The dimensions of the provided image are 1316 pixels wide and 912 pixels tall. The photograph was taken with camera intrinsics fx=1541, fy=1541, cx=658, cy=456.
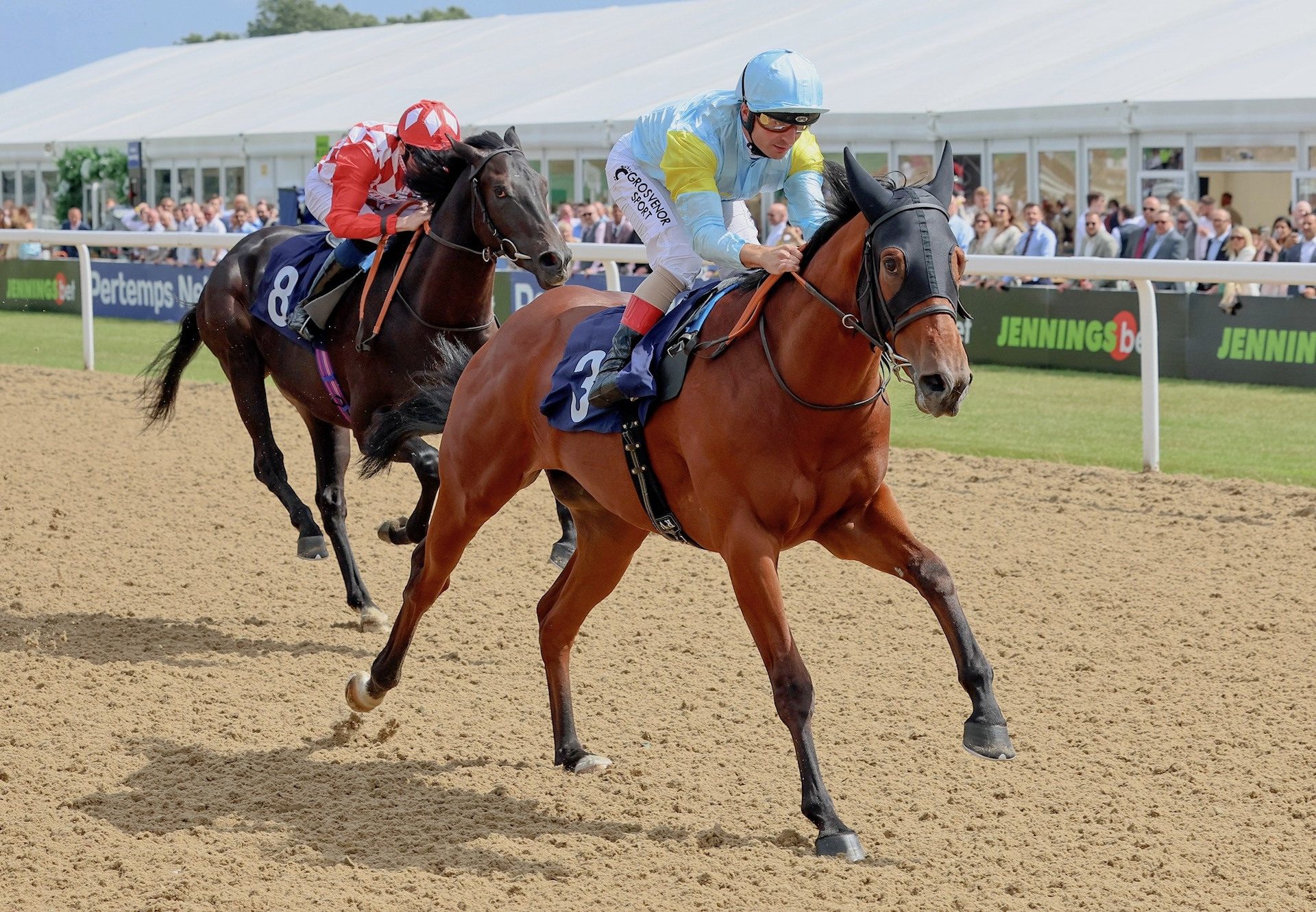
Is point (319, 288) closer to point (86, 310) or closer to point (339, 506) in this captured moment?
point (339, 506)

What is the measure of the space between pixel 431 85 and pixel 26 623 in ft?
73.2

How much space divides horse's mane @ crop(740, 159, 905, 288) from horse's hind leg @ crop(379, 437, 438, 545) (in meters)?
2.24

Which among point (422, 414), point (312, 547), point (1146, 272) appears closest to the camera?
point (422, 414)

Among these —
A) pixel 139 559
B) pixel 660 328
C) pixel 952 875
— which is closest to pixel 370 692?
pixel 660 328

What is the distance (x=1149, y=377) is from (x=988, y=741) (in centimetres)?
488

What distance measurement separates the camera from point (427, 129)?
625cm

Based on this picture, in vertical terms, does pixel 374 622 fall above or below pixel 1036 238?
below

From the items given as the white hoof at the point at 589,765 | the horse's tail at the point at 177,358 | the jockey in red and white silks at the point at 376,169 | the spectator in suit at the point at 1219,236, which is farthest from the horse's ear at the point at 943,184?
the spectator in suit at the point at 1219,236

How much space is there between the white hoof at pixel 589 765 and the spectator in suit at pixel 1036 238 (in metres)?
10.6

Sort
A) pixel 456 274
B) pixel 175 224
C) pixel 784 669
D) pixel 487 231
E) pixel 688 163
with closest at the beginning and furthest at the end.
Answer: pixel 784 669 → pixel 688 163 → pixel 487 231 → pixel 456 274 → pixel 175 224

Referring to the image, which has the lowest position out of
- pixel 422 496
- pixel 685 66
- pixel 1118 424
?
pixel 1118 424

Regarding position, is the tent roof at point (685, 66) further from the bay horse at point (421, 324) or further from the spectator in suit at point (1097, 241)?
the bay horse at point (421, 324)

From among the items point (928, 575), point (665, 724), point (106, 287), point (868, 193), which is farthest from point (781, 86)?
point (106, 287)

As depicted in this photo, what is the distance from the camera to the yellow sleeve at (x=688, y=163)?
4039mm
